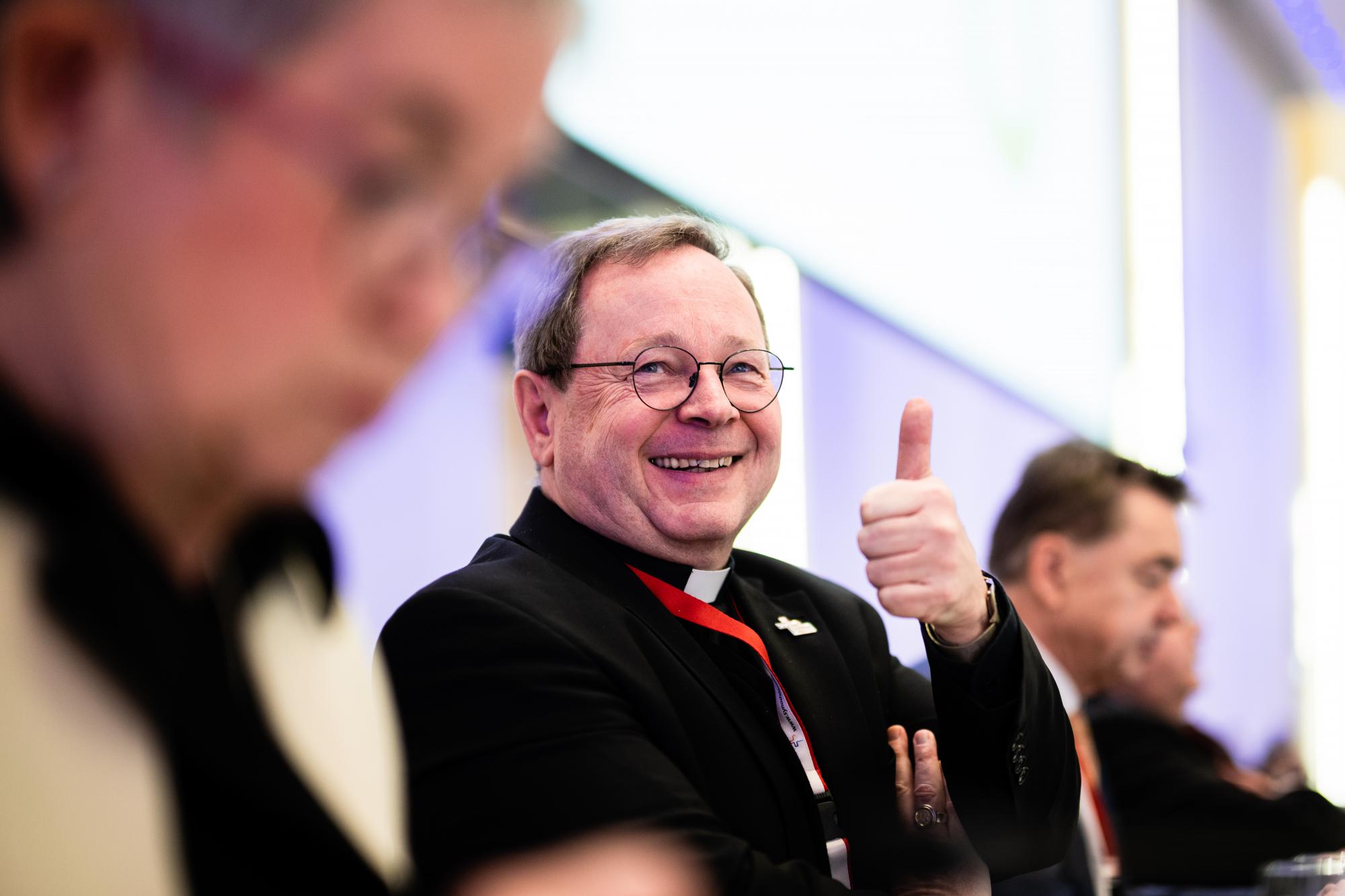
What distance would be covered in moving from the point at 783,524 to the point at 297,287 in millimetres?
2720

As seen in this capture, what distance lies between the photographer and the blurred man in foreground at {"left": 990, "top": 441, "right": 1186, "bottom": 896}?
3.14 m

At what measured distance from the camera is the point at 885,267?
3938 millimetres

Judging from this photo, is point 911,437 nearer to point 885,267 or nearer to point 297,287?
point 297,287

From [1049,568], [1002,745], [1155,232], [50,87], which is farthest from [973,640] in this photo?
[1155,232]

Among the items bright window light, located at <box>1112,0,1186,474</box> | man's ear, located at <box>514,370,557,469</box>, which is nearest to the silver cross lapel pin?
man's ear, located at <box>514,370,557,469</box>

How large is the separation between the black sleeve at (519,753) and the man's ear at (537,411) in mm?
430

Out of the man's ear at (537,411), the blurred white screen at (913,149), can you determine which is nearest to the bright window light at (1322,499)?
the blurred white screen at (913,149)

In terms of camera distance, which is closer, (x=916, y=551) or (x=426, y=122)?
(x=426, y=122)

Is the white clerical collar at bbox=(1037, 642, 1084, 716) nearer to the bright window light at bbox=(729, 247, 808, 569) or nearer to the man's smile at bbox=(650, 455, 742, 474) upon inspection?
the bright window light at bbox=(729, 247, 808, 569)

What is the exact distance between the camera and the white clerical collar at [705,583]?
6.45 feet

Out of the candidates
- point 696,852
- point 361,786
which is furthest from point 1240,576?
point 361,786

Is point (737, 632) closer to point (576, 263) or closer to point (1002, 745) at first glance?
point (1002, 745)

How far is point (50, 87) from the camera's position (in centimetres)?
55

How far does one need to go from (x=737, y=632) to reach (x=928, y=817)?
0.39 metres
